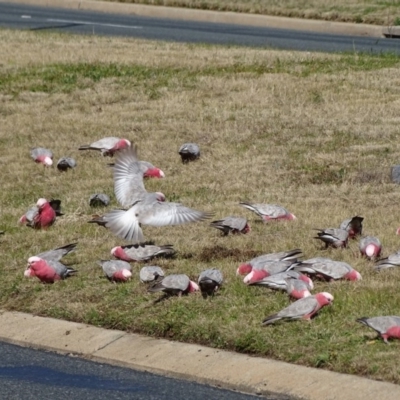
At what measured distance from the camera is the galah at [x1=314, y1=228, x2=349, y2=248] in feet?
27.0

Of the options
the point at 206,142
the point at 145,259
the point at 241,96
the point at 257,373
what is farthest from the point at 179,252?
the point at 241,96

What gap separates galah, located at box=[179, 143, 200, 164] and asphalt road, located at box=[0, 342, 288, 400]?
4.33 meters

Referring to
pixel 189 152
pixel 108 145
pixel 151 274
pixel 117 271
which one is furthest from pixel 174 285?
pixel 108 145

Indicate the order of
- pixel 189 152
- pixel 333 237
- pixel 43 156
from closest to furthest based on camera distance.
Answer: pixel 333 237
pixel 189 152
pixel 43 156

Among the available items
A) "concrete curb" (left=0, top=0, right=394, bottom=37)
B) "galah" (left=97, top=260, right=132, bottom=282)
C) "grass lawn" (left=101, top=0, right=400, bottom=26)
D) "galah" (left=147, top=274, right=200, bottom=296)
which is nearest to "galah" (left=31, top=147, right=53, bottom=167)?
"galah" (left=97, top=260, right=132, bottom=282)

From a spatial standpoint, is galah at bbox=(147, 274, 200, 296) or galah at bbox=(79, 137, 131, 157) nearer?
galah at bbox=(147, 274, 200, 296)

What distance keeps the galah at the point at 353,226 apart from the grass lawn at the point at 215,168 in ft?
0.68

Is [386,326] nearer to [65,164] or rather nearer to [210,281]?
[210,281]

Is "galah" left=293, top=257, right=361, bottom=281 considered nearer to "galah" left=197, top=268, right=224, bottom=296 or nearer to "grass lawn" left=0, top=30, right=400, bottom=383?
"grass lawn" left=0, top=30, right=400, bottom=383

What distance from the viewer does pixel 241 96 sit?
12984mm

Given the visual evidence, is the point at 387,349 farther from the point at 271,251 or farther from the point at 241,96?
the point at 241,96

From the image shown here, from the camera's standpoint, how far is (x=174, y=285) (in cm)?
736

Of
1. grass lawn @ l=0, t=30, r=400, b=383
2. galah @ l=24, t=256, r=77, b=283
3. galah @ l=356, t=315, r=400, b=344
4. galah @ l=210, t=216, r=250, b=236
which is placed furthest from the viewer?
galah @ l=210, t=216, r=250, b=236

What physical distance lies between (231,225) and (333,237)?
0.85m
